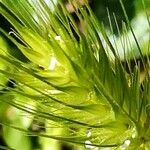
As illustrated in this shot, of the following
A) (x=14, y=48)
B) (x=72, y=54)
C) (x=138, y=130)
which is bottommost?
(x=138, y=130)

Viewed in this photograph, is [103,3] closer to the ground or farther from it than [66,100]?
farther from it

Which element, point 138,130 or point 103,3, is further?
point 103,3

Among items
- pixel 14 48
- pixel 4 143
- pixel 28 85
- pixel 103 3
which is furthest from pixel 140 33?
pixel 28 85

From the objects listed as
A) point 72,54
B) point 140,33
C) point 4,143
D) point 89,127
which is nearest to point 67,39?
point 72,54

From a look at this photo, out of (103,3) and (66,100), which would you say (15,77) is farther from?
(103,3)

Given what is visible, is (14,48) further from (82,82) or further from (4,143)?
(82,82)

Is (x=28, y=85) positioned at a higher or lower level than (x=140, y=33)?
lower
